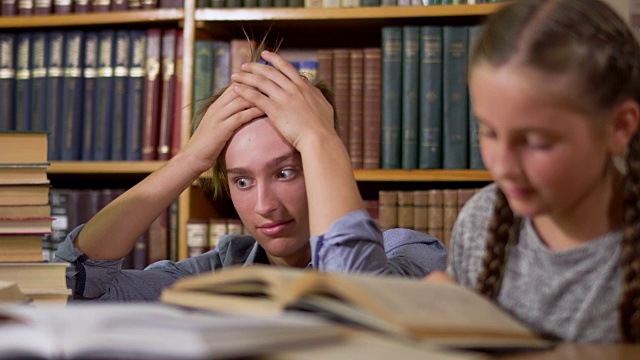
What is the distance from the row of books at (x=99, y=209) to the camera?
2.29 metres

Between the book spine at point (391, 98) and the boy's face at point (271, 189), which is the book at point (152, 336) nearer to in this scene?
the boy's face at point (271, 189)

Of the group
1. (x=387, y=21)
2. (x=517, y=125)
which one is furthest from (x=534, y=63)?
(x=387, y=21)

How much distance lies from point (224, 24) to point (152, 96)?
271 mm

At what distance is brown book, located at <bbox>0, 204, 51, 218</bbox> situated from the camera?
47.4 inches

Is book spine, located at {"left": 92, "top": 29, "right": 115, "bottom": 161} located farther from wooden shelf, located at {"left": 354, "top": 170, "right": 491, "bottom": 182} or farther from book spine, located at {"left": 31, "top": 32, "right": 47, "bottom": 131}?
wooden shelf, located at {"left": 354, "top": 170, "right": 491, "bottom": 182}

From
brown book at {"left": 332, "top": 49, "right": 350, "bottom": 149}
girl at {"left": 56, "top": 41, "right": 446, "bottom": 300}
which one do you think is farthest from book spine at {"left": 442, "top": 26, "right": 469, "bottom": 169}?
girl at {"left": 56, "top": 41, "right": 446, "bottom": 300}

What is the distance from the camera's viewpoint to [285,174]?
1.41 metres

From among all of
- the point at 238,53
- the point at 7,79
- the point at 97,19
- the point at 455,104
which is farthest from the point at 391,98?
the point at 7,79

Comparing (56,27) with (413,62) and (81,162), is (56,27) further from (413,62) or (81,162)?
(413,62)

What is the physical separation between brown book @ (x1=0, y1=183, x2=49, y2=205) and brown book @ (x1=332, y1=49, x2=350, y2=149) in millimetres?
1085

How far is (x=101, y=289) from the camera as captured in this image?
150 centimetres

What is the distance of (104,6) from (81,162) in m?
0.43

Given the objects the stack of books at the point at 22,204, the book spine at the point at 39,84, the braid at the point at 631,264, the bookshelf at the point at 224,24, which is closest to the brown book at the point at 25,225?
the stack of books at the point at 22,204

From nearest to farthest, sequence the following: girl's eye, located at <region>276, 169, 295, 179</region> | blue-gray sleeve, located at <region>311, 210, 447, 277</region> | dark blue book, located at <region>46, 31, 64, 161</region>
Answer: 1. blue-gray sleeve, located at <region>311, 210, 447, 277</region>
2. girl's eye, located at <region>276, 169, 295, 179</region>
3. dark blue book, located at <region>46, 31, 64, 161</region>
